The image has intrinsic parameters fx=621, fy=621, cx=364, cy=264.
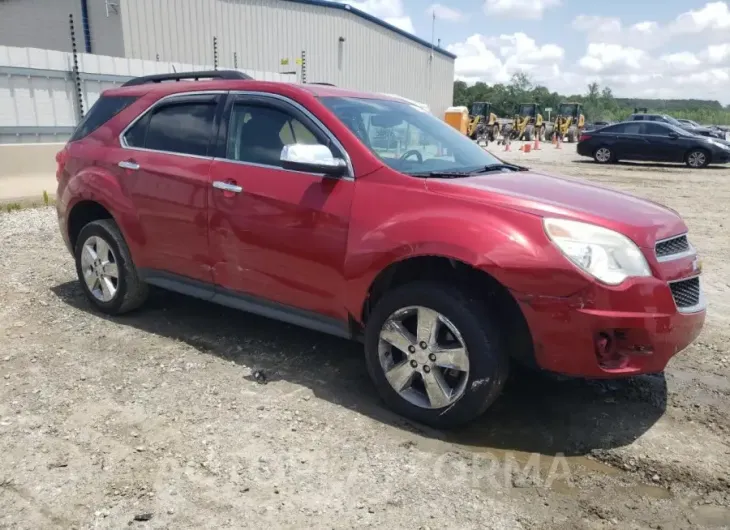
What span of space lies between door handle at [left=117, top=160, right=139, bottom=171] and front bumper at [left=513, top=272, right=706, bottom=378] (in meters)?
2.98

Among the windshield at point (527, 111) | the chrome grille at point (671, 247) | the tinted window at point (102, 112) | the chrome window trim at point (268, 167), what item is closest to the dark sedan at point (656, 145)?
the chrome grille at point (671, 247)

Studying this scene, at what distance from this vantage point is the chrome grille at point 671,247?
3100mm

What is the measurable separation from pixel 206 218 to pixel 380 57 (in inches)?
1131

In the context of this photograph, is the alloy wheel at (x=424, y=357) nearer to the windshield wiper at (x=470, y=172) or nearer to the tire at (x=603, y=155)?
the windshield wiper at (x=470, y=172)

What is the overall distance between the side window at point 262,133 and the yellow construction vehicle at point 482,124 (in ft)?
95.1

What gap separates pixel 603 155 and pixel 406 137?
19.7 m

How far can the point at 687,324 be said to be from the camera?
3115 mm

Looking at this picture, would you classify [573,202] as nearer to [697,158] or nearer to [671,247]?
[671,247]

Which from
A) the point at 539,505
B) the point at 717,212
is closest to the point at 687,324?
the point at 539,505

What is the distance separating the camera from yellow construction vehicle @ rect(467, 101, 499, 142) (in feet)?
109

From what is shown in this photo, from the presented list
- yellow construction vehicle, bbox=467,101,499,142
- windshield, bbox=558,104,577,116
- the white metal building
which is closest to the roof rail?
the white metal building

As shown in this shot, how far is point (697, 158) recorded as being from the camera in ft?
66.2

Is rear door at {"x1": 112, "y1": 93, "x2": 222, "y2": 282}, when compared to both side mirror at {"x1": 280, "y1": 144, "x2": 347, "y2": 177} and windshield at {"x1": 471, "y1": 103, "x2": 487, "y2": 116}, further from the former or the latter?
windshield at {"x1": 471, "y1": 103, "x2": 487, "y2": 116}

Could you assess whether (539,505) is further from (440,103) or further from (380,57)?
(440,103)
